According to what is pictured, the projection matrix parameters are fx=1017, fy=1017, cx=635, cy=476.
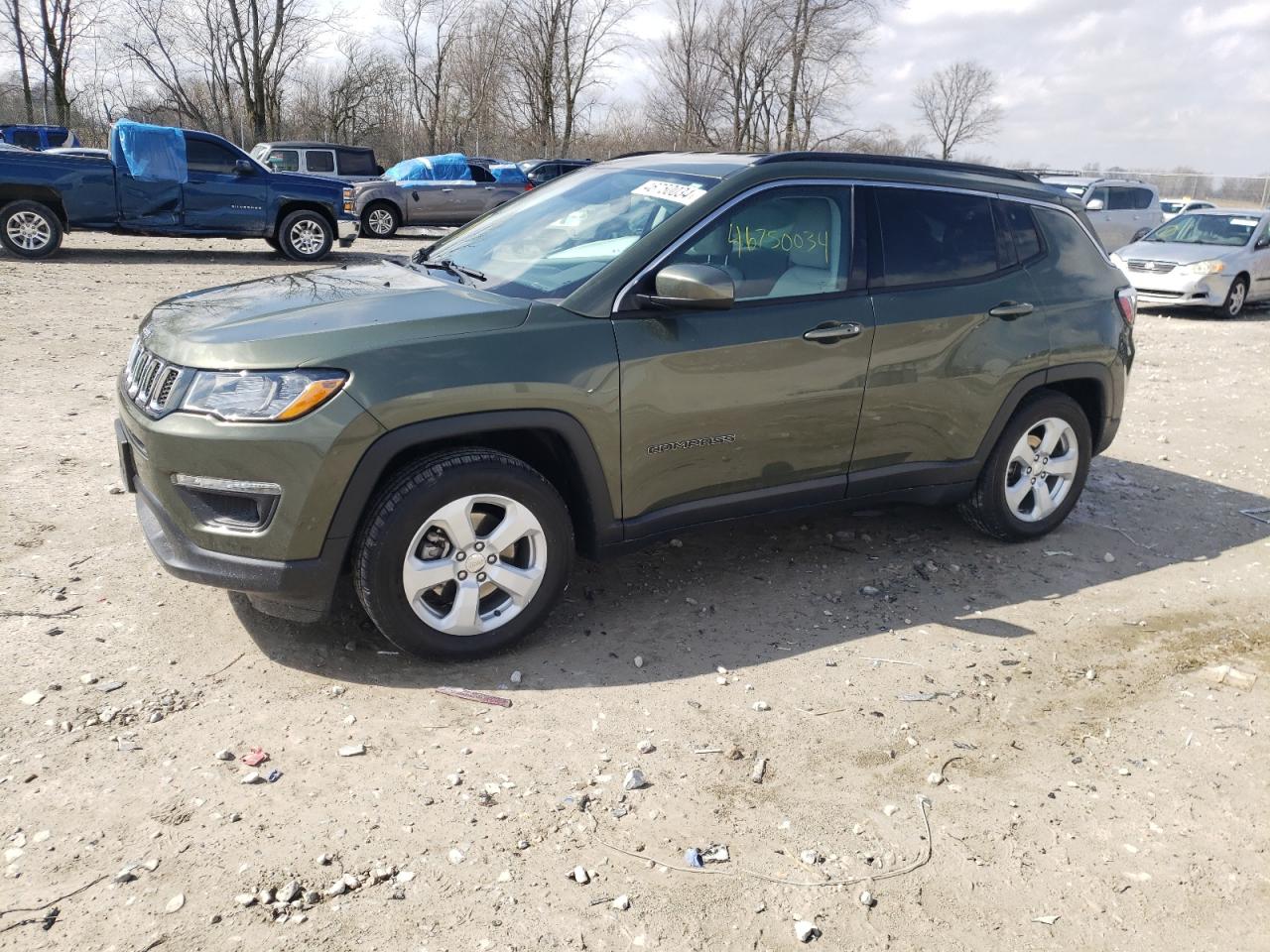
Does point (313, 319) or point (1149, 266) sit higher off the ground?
point (313, 319)

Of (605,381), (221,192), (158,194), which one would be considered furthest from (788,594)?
(221,192)

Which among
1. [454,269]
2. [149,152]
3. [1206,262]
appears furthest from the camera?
[1206,262]

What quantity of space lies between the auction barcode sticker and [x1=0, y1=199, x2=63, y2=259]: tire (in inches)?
472

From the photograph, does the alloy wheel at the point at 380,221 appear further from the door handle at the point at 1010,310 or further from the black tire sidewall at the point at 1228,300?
the door handle at the point at 1010,310

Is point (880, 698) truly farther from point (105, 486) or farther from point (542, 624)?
point (105, 486)

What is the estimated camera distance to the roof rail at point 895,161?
4230 mm

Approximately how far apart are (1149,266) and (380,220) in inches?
525

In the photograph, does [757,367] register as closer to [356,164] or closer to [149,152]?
[149,152]

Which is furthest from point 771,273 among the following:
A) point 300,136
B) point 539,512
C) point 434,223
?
point 300,136

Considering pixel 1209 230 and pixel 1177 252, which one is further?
pixel 1209 230

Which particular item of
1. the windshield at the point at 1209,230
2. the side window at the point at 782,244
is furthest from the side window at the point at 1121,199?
the side window at the point at 782,244

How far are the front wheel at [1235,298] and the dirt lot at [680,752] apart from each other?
34.9ft

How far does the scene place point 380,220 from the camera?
768 inches

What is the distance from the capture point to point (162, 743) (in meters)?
3.16
